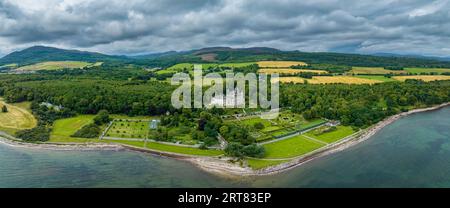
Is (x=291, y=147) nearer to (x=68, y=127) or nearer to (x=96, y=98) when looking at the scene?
(x=68, y=127)

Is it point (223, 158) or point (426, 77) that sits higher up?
point (426, 77)

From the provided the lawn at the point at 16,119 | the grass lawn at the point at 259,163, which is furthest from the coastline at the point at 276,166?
the lawn at the point at 16,119

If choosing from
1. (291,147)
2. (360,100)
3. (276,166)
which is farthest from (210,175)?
(360,100)

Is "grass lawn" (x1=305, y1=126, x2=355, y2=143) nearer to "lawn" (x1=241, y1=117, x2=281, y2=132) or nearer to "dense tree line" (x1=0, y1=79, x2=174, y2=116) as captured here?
"lawn" (x1=241, y1=117, x2=281, y2=132)

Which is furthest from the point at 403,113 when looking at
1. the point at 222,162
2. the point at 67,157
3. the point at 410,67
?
the point at 410,67

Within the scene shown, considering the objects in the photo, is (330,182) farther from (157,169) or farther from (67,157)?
(67,157)

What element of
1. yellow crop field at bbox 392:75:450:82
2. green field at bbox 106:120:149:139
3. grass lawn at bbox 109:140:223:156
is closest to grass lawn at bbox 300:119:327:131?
grass lawn at bbox 109:140:223:156
